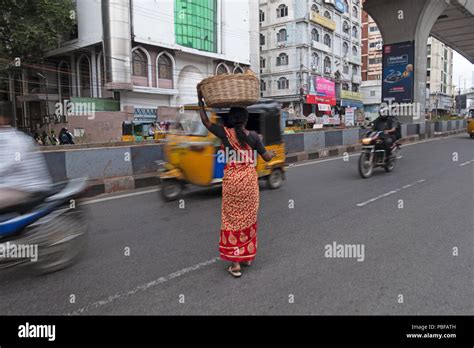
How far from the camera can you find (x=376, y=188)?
766 cm

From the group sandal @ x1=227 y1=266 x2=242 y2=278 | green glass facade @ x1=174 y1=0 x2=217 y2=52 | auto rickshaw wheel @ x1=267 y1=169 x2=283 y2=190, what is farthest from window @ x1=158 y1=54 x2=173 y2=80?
sandal @ x1=227 y1=266 x2=242 y2=278

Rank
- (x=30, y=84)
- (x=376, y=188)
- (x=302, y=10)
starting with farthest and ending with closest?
(x=302, y=10), (x=30, y=84), (x=376, y=188)

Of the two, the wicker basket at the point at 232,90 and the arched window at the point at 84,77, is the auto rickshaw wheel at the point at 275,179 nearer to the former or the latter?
the wicker basket at the point at 232,90

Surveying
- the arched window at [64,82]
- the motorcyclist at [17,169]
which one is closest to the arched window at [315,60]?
the arched window at [64,82]

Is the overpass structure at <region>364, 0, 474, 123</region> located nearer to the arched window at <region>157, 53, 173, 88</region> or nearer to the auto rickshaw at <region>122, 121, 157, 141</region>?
the arched window at <region>157, 53, 173, 88</region>

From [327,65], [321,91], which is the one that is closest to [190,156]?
[321,91]

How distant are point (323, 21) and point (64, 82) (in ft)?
92.8

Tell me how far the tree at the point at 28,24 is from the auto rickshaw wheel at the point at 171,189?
19437 millimetres

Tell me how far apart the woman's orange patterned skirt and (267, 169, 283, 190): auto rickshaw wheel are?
4517 mm

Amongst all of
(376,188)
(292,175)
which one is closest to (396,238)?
(376,188)

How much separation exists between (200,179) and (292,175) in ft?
12.0

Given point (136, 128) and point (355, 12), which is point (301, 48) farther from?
point (136, 128)
